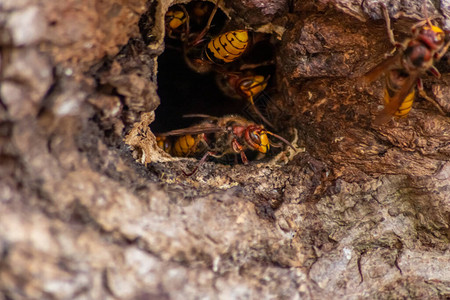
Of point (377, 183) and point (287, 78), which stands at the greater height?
point (287, 78)

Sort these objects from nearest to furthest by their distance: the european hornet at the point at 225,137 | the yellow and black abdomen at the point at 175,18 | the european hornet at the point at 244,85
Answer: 1. the european hornet at the point at 225,137
2. the yellow and black abdomen at the point at 175,18
3. the european hornet at the point at 244,85

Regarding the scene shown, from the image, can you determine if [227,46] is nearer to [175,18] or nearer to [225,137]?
[175,18]

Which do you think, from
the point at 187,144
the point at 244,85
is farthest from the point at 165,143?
the point at 244,85

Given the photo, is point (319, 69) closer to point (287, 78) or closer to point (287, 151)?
point (287, 78)

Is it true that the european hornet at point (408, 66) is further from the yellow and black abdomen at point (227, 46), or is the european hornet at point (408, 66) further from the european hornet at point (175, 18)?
the european hornet at point (175, 18)

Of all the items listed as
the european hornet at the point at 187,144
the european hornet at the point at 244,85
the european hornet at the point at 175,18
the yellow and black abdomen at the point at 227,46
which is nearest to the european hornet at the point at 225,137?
the european hornet at the point at 187,144

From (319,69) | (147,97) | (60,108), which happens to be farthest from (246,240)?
(319,69)
